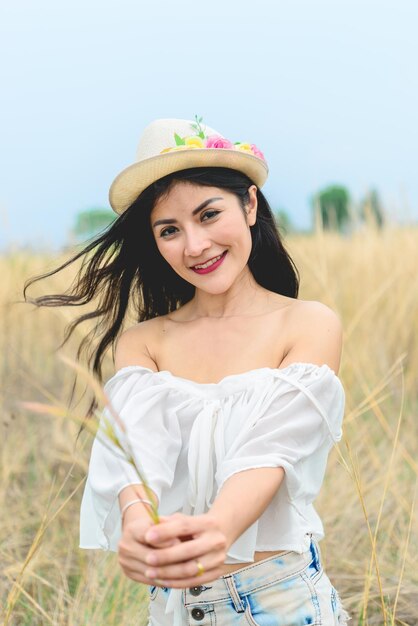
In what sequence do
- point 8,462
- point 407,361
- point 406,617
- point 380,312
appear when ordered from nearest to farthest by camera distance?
point 406,617 < point 8,462 < point 407,361 < point 380,312

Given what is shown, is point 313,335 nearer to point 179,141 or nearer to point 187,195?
point 187,195

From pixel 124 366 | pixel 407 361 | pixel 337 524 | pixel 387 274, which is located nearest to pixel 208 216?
pixel 124 366

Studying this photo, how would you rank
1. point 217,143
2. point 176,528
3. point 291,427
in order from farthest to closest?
point 217,143 → point 291,427 → point 176,528

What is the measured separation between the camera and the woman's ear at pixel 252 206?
5.39ft

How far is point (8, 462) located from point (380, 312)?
86.7 inches

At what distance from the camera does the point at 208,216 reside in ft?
5.09

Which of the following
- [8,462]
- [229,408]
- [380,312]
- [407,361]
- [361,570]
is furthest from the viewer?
[380,312]

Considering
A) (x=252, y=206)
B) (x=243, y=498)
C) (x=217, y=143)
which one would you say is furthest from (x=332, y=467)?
(x=243, y=498)

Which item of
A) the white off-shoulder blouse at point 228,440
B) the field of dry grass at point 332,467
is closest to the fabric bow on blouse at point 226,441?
the white off-shoulder blouse at point 228,440

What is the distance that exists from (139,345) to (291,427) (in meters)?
0.38

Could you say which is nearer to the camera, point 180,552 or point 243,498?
point 180,552

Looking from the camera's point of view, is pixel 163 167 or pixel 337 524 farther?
pixel 337 524

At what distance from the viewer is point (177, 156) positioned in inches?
61.3

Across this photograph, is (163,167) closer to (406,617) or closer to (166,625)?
(166,625)
